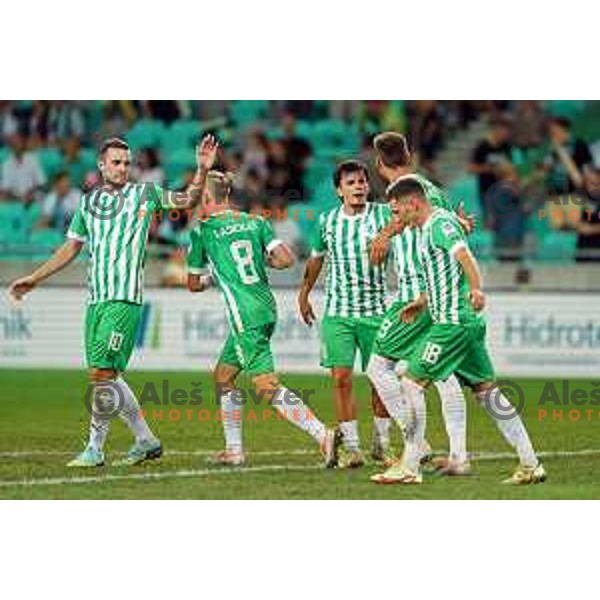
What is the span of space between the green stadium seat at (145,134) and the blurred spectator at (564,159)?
539cm

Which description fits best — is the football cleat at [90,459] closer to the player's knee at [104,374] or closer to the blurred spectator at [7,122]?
the player's knee at [104,374]

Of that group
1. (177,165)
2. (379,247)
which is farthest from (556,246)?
(379,247)

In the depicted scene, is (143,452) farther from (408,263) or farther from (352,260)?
(408,263)

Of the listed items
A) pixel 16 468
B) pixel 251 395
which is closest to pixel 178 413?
pixel 251 395

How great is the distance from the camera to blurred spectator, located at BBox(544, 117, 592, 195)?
25.1 meters

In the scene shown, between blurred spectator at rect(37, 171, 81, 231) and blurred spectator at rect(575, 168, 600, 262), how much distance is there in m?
6.47

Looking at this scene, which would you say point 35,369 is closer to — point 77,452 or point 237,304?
point 77,452

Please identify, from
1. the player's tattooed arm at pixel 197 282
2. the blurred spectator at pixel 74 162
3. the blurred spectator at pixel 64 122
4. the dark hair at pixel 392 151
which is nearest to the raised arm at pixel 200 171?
the player's tattooed arm at pixel 197 282

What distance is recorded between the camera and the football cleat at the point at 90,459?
466 inches

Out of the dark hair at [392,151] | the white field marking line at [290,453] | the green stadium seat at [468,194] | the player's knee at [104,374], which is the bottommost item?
the white field marking line at [290,453]

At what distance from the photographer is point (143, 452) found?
11938 mm

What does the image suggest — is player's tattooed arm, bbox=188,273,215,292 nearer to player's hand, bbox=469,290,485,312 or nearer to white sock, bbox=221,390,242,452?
white sock, bbox=221,390,242,452

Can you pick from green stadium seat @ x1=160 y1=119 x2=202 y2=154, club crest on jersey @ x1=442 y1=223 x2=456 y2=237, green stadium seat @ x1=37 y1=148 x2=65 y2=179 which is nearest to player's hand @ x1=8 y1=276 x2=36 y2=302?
club crest on jersey @ x1=442 y1=223 x2=456 y2=237

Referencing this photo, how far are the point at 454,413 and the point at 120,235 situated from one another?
2.37 meters
